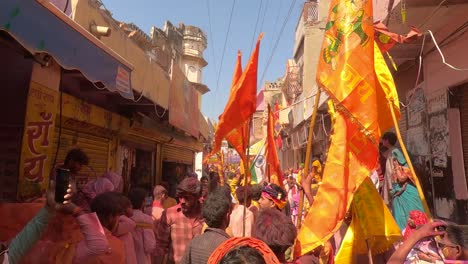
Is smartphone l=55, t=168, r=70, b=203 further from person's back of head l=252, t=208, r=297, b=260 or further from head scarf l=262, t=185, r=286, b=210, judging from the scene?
head scarf l=262, t=185, r=286, b=210

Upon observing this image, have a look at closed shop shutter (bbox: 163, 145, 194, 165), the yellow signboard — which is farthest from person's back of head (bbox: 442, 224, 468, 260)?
closed shop shutter (bbox: 163, 145, 194, 165)

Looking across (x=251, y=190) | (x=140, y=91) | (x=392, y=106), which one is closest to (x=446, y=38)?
(x=392, y=106)

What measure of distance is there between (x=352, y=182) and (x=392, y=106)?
780 mm

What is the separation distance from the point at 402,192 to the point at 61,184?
354 cm

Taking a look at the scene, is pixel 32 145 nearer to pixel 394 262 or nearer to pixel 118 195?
pixel 118 195

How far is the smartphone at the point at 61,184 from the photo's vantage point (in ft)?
6.11

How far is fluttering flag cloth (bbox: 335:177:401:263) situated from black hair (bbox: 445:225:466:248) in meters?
0.50

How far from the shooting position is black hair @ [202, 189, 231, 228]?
2709 millimetres

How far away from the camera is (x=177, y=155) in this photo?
42.4ft

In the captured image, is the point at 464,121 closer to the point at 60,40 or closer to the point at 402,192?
the point at 402,192

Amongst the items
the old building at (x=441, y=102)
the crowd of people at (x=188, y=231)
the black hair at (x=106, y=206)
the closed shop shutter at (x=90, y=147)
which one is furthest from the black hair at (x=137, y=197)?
the old building at (x=441, y=102)

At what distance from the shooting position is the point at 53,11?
2.87 metres

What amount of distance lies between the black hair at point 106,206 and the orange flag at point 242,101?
1.64 metres

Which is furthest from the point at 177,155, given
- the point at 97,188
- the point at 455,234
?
the point at 455,234
